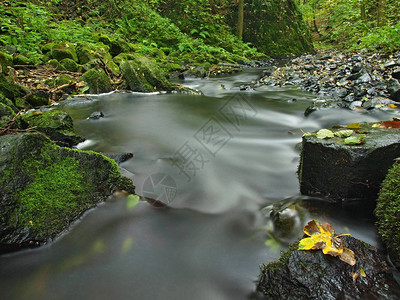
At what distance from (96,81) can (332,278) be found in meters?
8.03

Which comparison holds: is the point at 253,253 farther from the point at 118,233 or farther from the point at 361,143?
the point at 361,143

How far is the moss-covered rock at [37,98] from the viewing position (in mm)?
6068

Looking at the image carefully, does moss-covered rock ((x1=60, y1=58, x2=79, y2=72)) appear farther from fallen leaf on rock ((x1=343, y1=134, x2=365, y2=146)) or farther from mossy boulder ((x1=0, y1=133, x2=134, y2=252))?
fallen leaf on rock ((x1=343, y1=134, x2=365, y2=146))

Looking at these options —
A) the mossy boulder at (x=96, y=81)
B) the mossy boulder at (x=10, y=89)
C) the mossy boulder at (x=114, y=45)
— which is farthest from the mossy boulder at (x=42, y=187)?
the mossy boulder at (x=114, y=45)

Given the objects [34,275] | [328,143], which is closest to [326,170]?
[328,143]

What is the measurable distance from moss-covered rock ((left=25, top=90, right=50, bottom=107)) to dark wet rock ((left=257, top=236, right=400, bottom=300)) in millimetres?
6550

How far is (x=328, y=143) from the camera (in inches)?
95.9

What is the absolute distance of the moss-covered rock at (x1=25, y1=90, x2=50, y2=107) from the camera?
19.9ft

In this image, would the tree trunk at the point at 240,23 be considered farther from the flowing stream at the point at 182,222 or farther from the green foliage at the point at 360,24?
the flowing stream at the point at 182,222

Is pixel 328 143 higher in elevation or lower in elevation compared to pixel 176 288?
higher

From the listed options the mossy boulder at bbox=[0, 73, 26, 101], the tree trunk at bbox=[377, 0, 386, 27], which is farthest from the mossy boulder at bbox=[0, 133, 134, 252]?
the tree trunk at bbox=[377, 0, 386, 27]

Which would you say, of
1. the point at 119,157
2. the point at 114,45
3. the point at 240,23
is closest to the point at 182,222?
the point at 119,157

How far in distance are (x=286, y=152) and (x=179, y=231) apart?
2.38 m

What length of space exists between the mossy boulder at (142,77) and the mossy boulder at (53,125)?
4.50 meters
